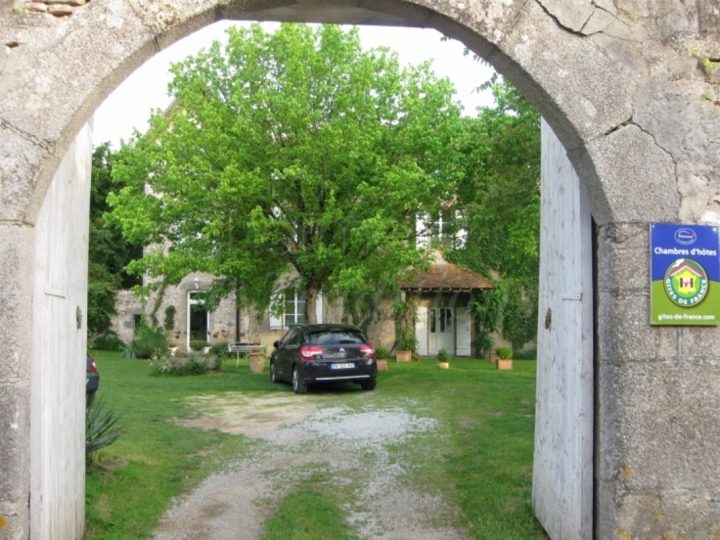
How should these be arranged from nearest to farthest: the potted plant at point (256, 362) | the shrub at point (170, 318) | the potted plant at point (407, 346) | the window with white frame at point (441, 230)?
the window with white frame at point (441, 230), the potted plant at point (256, 362), the potted plant at point (407, 346), the shrub at point (170, 318)

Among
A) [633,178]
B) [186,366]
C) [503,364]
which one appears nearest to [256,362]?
[186,366]

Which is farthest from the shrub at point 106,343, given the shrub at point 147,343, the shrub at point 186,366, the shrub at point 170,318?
the shrub at point 186,366

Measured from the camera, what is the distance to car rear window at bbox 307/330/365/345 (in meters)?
15.1

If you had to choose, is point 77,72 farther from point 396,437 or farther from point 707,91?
point 396,437

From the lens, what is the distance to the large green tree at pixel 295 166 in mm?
16344

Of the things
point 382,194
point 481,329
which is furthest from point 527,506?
point 481,329

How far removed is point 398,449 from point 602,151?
5.63m

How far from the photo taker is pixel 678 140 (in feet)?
13.4

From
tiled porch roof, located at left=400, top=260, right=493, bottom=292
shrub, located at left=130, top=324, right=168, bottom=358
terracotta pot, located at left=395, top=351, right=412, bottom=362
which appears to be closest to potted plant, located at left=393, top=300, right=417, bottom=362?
terracotta pot, located at left=395, top=351, right=412, bottom=362

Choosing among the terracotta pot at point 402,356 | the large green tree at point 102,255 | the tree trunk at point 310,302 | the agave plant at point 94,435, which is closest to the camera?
the agave plant at point 94,435

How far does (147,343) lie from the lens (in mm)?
26234

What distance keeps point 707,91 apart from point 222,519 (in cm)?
474

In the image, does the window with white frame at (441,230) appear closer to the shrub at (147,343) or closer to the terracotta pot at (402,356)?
the terracotta pot at (402,356)

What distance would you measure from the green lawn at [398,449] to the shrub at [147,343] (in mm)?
9954
